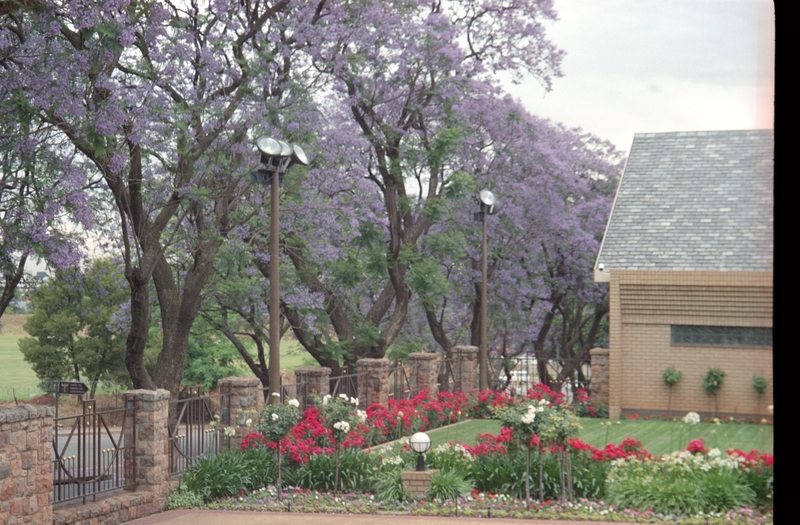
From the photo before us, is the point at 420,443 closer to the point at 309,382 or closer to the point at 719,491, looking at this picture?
the point at 719,491

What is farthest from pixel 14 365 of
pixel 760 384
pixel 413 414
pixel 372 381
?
pixel 760 384

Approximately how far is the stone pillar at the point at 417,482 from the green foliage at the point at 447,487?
0.06m

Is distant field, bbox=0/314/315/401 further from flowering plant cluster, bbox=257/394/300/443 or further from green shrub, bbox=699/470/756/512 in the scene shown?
green shrub, bbox=699/470/756/512

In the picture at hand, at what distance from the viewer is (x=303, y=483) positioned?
1134cm

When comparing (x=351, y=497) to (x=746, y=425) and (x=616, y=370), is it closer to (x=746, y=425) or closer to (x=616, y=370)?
(x=616, y=370)

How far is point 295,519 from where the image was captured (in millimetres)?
9711

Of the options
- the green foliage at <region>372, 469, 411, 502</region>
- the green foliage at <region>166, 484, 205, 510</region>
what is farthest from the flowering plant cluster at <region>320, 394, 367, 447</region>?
the green foliage at <region>166, 484, 205, 510</region>

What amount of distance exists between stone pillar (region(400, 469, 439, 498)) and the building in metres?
3.16

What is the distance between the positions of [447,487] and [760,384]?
958cm

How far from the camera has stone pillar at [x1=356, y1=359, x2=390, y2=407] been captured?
17016 mm

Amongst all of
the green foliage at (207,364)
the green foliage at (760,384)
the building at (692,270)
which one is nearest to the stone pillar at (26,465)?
the building at (692,270)

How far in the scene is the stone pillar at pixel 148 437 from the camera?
10477 mm

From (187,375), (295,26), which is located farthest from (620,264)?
(187,375)

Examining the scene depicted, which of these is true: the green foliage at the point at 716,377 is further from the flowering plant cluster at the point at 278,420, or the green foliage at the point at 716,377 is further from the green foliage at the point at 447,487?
the flowering plant cluster at the point at 278,420
